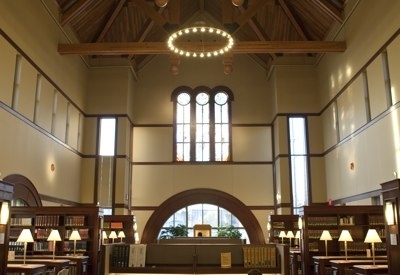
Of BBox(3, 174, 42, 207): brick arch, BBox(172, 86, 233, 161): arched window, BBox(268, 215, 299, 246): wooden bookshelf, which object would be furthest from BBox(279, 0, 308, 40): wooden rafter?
BBox(3, 174, 42, 207): brick arch

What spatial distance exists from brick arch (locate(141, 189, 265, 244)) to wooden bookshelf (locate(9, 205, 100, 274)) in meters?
4.94

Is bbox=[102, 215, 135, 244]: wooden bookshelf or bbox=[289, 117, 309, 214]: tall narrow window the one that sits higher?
bbox=[289, 117, 309, 214]: tall narrow window

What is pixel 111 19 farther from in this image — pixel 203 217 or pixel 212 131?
pixel 203 217

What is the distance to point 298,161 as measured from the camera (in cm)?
1500

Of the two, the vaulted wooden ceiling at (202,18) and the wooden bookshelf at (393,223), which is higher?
the vaulted wooden ceiling at (202,18)

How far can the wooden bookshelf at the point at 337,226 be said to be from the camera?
10.1m

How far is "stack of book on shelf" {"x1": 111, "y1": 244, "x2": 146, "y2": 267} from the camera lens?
236 inches

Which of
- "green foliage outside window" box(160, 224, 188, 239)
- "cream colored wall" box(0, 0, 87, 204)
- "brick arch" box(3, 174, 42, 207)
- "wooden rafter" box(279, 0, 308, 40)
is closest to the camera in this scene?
"cream colored wall" box(0, 0, 87, 204)

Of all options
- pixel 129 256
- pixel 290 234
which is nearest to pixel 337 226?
pixel 290 234

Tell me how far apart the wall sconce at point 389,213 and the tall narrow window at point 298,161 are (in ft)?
24.6

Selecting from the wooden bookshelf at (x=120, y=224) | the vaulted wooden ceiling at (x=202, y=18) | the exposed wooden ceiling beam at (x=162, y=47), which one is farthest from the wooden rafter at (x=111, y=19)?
the wooden bookshelf at (x=120, y=224)

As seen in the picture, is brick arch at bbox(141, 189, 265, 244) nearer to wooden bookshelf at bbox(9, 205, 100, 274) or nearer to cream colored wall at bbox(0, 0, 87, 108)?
cream colored wall at bbox(0, 0, 87, 108)

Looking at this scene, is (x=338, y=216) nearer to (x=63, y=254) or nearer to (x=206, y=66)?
(x=63, y=254)

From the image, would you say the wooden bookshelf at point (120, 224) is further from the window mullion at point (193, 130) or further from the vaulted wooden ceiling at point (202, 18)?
the vaulted wooden ceiling at point (202, 18)
